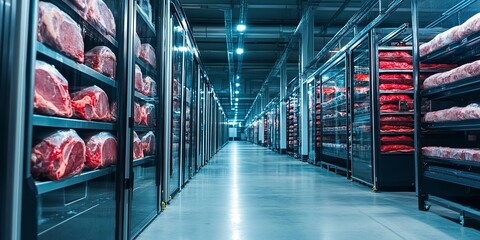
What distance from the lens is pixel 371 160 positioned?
661 cm

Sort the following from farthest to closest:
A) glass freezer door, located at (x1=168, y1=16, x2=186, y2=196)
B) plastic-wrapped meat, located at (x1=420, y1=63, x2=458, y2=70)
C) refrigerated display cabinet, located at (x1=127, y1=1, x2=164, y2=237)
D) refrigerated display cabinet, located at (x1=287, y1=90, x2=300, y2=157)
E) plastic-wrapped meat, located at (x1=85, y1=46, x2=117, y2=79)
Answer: refrigerated display cabinet, located at (x1=287, y1=90, x2=300, y2=157) → glass freezer door, located at (x1=168, y1=16, x2=186, y2=196) → plastic-wrapped meat, located at (x1=420, y1=63, x2=458, y2=70) → refrigerated display cabinet, located at (x1=127, y1=1, x2=164, y2=237) → plastic-wrapped meat, located at (x1=85, y1=46, x2=117, y2=79)

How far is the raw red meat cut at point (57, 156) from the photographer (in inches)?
76.4

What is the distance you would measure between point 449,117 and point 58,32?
162 inches

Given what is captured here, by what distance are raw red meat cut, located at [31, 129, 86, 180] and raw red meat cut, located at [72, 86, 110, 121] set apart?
0.71 feet

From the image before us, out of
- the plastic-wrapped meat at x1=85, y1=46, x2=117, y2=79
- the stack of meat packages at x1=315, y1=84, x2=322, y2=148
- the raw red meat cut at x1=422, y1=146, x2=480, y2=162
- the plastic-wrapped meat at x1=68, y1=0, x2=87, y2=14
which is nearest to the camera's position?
the plastic-wrapped meat at x1=68, y1=0, x2=87, y2=14

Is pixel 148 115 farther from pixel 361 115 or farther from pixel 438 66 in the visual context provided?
pixel 361 115

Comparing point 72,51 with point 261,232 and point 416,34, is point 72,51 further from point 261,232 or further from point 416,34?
point 416,34

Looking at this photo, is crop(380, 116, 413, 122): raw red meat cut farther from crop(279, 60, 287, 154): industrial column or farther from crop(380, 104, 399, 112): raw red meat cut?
crop(279, 60, 287, 154): industrial column

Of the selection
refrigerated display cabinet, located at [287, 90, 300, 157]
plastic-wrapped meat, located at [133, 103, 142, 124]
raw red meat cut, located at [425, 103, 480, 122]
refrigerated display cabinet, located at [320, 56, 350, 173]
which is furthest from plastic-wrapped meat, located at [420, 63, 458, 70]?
refrigerated display cabinet, located at [287, 90, 300, 157]

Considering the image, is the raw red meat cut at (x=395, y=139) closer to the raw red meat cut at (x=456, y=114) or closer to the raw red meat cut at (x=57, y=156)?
the raw red meat cut at (x=456, y=114)

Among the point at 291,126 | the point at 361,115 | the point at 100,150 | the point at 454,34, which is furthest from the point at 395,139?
the point at 291,126

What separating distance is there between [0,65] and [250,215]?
3.37 metres

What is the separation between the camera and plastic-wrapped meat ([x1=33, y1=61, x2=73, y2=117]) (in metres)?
1.89

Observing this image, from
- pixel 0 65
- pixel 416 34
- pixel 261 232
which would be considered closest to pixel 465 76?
pixel 416 34
